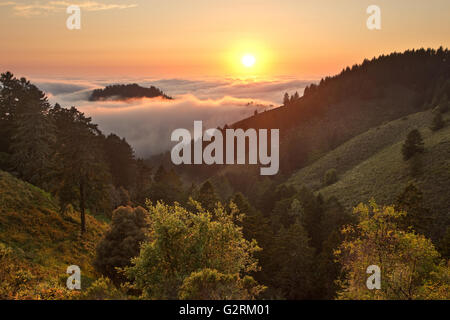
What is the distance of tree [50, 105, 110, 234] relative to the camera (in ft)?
119

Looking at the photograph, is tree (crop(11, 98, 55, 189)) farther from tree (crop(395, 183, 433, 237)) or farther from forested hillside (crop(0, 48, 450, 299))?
tree (crop(395, 183, 433, 237))

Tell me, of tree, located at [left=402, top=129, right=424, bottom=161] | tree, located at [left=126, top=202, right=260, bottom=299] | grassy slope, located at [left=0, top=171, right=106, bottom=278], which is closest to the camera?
tree, located at [left=126, top=202, right=260, bottom=299]

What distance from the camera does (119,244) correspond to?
3133cm

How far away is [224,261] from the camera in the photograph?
1830 centimetres

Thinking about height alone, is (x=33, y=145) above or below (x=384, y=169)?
above

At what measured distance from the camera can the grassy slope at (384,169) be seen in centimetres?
6065

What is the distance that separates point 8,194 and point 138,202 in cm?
2922

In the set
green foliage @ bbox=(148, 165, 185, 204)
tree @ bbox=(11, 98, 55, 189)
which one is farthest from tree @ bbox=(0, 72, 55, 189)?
green foliage @ bbox=(148, 165, 185, 204)

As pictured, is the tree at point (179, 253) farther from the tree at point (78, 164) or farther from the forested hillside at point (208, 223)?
the tree at point (78, 164)

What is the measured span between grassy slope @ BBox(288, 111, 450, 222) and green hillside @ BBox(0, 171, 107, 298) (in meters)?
51.5

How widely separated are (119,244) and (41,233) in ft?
29.1

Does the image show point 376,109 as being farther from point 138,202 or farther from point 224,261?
point 224,261

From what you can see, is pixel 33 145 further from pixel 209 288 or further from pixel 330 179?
pixel 330 179

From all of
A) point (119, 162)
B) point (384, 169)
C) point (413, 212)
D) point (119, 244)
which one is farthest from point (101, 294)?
point (384, 169)
